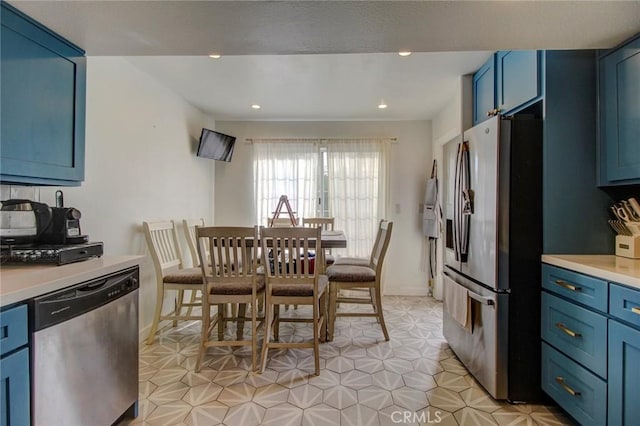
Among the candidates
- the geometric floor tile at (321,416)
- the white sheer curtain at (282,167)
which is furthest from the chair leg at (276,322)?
the white sheer curtain at (282,167)

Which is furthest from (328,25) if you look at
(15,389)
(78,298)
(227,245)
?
(15,389)

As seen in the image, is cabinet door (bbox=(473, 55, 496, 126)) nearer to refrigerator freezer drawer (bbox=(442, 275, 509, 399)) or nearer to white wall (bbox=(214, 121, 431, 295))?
white wall (bbox=(214, 121, 431, 295))

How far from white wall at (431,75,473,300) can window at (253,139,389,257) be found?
68 cm

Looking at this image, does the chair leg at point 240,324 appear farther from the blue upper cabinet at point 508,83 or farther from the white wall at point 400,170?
the blue upper cabinet at point 508,83

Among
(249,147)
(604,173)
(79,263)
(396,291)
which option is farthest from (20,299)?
(396,291)

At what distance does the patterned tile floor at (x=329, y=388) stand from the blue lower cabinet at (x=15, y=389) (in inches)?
31.8

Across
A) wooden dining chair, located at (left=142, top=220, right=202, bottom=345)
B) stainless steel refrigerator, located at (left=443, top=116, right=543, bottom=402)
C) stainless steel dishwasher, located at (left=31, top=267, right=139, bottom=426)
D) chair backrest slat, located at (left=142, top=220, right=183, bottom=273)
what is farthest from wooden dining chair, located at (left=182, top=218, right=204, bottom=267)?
stainless steel refrigerator, located at (left=443, top=116, right=543, bottom=402)

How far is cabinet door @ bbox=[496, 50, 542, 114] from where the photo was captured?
2.04 metres

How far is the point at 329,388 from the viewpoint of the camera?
2131 mm

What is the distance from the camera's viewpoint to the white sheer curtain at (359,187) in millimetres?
4344

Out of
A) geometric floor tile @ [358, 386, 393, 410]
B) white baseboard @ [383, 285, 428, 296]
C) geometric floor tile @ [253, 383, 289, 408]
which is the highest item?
white baseboard @ [383, 285, 428, 296]

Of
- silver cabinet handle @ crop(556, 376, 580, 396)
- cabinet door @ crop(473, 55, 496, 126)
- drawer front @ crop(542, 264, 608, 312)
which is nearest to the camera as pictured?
drawer front @ crop(542, 264, 608, 312)

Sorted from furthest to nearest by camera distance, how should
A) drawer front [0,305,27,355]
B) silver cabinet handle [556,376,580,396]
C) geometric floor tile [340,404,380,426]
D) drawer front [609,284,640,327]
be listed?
1. geometric floor tile [340,404,380,426]
2. silver cabinet handle [556,376,580,396]
3. drawer front [609,284,640,327]
4. drawer front [0,305,27,355]

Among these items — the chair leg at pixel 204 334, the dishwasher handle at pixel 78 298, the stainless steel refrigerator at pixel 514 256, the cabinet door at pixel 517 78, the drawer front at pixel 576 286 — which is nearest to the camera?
the dishwasher handle at pixel 78 298
